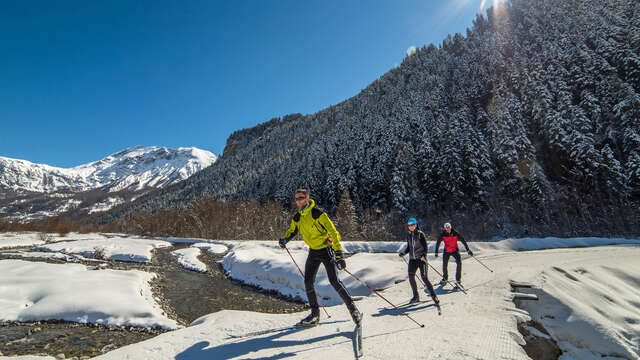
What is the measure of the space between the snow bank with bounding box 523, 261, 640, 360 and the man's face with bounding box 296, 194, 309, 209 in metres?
4.73

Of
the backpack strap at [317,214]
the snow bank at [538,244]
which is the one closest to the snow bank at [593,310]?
the backpack strap at [317,214]

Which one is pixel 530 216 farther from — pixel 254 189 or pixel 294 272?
pixel 254 189

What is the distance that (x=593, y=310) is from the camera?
5.24 meters

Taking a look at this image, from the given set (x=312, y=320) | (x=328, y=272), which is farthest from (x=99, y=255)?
(x=328, y=272)

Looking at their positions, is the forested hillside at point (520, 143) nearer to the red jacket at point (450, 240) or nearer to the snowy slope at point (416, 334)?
the red jacket at point (450, 240)

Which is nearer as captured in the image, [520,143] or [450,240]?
[450,240]

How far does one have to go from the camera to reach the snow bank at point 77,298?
740cm

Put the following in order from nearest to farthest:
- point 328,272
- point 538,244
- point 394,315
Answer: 1. point 328,272
2. point 394,315
3. point 538,244

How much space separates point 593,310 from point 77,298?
12994 mm

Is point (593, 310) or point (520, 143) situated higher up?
point (520, 143)

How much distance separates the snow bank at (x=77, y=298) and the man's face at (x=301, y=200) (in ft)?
18.1

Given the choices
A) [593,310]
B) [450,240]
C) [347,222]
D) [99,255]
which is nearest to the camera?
[593,310]

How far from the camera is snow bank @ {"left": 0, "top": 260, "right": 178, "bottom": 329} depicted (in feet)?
24.3

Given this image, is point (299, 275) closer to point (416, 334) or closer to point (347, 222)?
point (416, 334)
